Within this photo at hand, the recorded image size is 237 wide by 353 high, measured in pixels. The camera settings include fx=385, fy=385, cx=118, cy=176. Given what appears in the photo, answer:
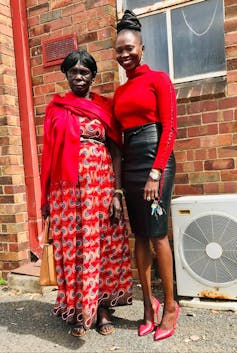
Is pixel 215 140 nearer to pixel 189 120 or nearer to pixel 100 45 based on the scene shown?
pixel 189 120

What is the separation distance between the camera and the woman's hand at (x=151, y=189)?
242 centimetres

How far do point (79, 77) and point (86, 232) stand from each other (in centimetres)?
106

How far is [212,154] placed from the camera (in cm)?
326

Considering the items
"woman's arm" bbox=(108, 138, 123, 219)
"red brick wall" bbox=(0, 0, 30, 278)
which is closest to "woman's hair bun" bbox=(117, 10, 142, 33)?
"woman's arm" bbox=(108, 138, 123, 219)

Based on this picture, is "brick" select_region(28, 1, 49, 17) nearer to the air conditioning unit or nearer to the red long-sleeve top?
the red long-sleeve top

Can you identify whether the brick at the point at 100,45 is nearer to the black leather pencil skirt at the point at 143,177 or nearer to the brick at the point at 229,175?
the black leather pencil skirt at the point at 143,177

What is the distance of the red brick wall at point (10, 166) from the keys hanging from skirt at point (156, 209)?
1941 mm

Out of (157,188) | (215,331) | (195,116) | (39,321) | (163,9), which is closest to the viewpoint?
(157,188)

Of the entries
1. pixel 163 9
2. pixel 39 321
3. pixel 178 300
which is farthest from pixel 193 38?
pixel 39 321

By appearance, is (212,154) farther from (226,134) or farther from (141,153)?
(141,153)

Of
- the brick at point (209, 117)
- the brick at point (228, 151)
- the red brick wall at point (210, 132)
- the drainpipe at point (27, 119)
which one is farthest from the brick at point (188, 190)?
the drainpipe at point (27, 119)

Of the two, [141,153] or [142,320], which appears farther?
[142,320]

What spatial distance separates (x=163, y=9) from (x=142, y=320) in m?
2.70

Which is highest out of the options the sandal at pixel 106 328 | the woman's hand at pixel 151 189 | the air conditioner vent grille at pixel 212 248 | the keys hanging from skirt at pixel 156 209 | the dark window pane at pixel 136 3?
the dark window pane at pixel 136 3
